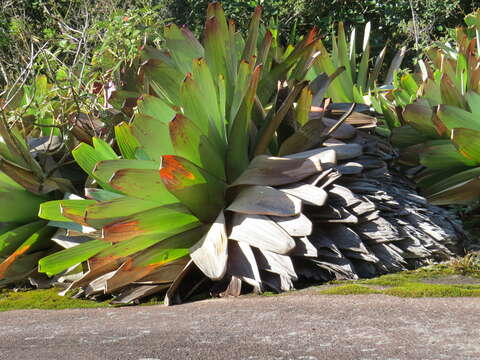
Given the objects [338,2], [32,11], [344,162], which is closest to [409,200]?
[344,162]

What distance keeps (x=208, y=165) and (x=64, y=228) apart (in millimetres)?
1295

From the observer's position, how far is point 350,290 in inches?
135

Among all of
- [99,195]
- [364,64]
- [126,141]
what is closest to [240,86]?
[126,141]

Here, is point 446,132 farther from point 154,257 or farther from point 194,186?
point 154,257

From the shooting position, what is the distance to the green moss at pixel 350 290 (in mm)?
3385

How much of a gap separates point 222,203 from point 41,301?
50.0 inches

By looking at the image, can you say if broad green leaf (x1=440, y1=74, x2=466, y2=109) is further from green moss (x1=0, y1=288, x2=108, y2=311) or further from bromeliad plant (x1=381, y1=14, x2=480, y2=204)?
green moss (x1=0, y1=288, x2=108, y2=311)

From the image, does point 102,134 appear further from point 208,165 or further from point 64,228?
point 208,165

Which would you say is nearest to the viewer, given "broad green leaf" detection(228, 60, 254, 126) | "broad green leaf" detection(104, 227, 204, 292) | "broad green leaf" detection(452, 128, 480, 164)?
"broad green leaf" detection(104, 227, 204, 292)

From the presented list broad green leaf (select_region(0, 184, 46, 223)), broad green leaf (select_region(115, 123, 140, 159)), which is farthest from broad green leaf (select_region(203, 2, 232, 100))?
broad green leaf (select_region(0, 184, 46, 223))

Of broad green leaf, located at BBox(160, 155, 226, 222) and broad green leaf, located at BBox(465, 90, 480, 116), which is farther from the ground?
broad green leaf, located at BBox(465, 90, 480, 116)

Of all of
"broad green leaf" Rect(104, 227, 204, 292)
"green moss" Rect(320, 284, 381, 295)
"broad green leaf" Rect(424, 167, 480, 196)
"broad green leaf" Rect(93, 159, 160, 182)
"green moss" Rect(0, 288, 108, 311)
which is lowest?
"green moss" Rect(0, 288, 108, 311)

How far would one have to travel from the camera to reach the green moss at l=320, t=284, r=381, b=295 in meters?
3.38

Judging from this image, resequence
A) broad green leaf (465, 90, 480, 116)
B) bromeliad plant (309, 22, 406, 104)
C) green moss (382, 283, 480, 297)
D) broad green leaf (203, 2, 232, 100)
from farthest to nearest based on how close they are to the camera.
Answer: bromeliad plant (309, 22, 406, 104) → broad green leaf (465, 90, 480, 116) → broad green leaf (203, 2, 232, 100) → green moss (382, 283, 480, 297)
